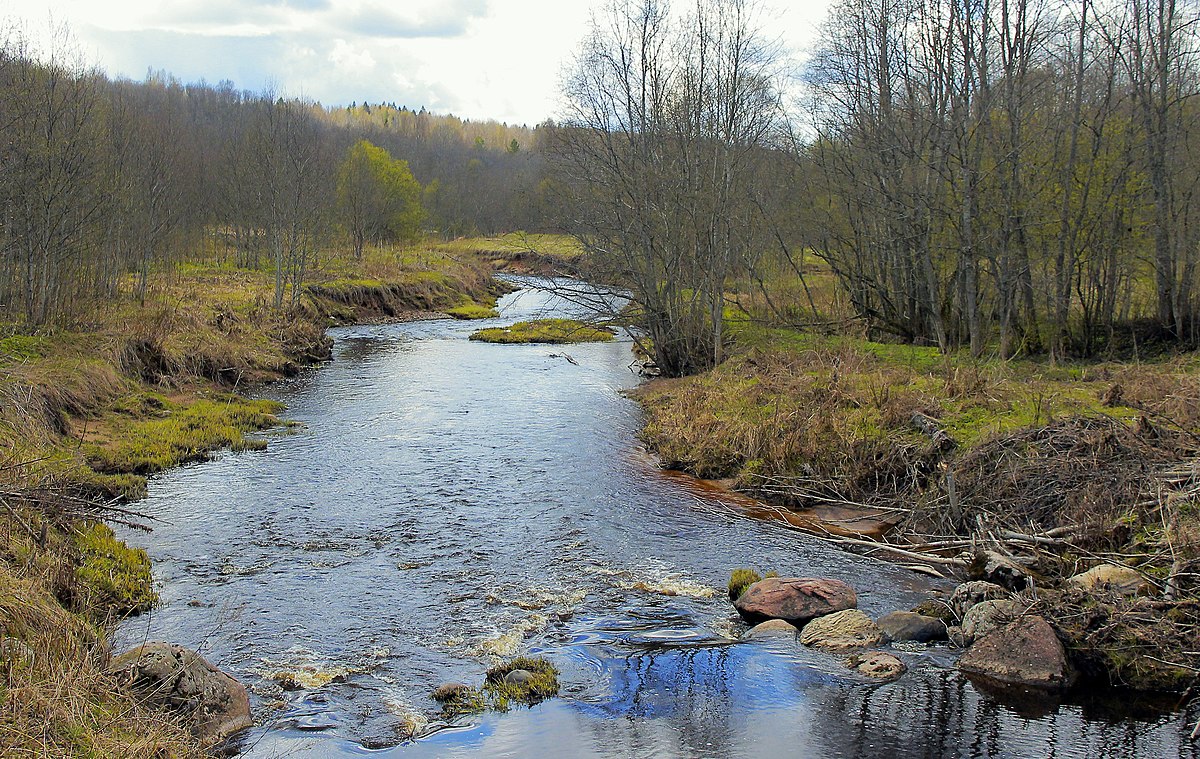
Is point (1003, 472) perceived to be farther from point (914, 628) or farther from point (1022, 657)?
point (1022, 657)

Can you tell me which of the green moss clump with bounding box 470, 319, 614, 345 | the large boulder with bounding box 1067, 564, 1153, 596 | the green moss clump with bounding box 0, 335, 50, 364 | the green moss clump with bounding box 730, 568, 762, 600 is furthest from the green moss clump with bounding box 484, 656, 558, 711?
the green moss clump with bounding box 470, 319, 614, 345

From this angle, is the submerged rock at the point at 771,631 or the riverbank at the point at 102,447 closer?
the riverbank at the point at 102,447

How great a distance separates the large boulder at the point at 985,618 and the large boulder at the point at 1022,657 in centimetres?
17

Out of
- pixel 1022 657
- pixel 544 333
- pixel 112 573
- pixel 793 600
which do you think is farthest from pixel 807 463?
pixel 544 333

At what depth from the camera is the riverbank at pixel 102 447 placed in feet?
21.6

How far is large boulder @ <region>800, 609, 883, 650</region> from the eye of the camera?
32.0 ft

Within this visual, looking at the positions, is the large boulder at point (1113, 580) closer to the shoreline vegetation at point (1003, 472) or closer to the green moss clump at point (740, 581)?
the shoreline vegetation at point (1003, 472)

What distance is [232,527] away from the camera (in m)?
13.4

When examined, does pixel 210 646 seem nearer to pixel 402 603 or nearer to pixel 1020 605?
pixel 402 603

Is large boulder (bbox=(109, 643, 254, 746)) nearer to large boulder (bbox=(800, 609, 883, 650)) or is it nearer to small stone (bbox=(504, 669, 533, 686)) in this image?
small stone (bbox=(504, 669, 533, 686))

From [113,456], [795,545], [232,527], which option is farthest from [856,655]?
[113,456]

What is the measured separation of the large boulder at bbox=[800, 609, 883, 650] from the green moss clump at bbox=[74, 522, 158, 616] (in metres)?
7.55

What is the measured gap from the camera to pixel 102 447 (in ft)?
54.1

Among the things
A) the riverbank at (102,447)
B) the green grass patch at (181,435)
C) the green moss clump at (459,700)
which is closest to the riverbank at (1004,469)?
the green moss clump at (459,700)
